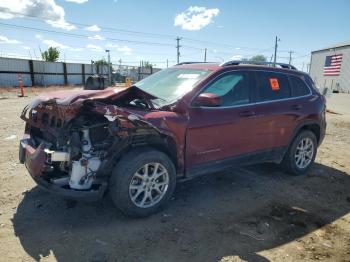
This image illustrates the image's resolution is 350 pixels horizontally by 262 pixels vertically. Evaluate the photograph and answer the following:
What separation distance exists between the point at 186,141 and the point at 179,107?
0.42 metres

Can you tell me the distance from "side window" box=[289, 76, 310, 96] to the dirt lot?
4.81 ft

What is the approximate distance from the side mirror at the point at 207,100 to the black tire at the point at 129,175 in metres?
0.78

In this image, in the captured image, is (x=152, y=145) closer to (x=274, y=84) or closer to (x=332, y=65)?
(x=274, y=84)

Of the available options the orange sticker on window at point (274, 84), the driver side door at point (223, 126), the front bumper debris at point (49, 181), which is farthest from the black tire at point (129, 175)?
the orange sticker on window at point (274, 84)

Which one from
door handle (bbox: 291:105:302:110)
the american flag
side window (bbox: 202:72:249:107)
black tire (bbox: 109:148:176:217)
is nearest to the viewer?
black tire (bbox: 109:148:176:217)

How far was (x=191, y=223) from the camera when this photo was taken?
3.83 metres

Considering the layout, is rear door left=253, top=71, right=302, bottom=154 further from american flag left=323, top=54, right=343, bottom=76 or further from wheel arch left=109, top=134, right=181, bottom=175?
american flag left=323, top=54, right=343, bottom=76

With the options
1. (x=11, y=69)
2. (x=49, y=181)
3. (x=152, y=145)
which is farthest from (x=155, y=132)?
(x=11, y=69)

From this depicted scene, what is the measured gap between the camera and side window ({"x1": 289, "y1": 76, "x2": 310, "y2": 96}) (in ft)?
17.9

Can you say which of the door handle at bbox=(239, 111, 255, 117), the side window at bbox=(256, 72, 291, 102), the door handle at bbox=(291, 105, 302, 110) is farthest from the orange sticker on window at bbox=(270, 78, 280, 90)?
the door handle at bbox=(239, 111, 255, 117)

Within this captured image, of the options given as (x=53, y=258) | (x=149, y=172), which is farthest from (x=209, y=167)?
(x=53, y=258)

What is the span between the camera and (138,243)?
133 inches

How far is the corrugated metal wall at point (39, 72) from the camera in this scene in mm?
26219

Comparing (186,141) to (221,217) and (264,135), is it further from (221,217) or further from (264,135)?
(264,135)
